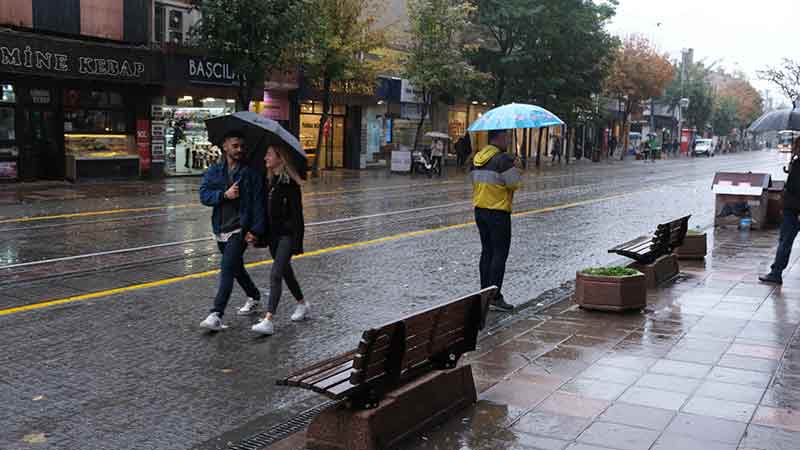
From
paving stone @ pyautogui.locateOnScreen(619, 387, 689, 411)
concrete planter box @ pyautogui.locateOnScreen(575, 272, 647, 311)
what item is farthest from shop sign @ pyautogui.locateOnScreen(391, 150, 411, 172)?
paving stone @ pyautogui.locateOnScreen(619, 387, 689, 411)

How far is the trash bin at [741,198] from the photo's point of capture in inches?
624

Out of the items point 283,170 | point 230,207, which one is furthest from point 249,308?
point 283,170

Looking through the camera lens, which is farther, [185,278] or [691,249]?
[691,249]

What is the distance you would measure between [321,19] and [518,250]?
55.1 ft

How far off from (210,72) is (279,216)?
2131 cm

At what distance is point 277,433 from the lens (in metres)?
5.15

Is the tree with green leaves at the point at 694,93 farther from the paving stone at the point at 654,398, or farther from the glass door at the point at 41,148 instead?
the paving stone at the point at 654,398

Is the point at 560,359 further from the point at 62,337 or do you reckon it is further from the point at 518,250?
the point at 518,250

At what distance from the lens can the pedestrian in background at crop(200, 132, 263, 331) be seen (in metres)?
7.39

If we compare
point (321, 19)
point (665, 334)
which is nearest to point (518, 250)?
point (665, 334)

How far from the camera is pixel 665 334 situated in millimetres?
7523

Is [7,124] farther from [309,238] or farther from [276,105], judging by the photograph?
[309,238]

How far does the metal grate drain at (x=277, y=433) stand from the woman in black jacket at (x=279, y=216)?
204cm

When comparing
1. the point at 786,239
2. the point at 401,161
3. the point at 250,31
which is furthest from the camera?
the point at 401,161
